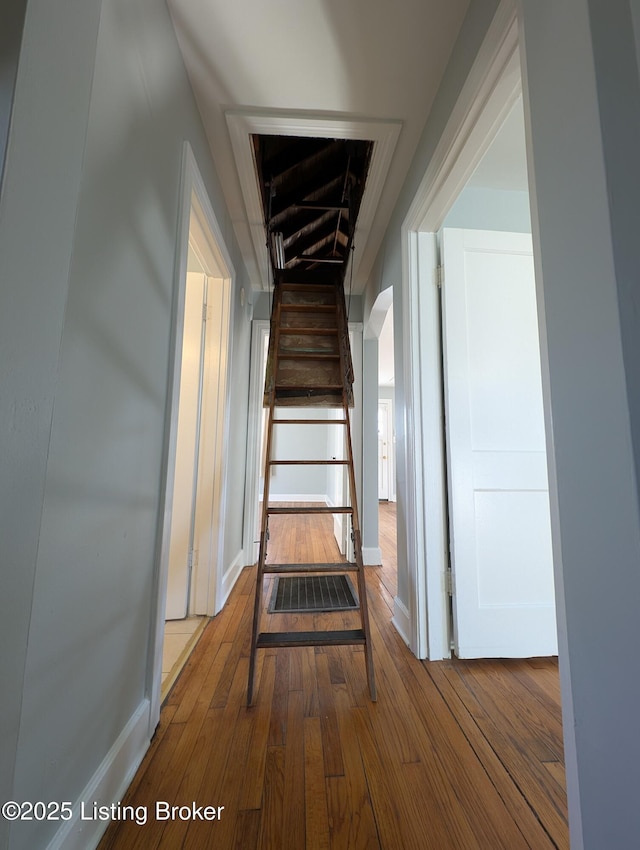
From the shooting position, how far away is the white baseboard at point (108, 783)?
2.41ft

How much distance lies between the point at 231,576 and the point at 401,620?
1.23 m

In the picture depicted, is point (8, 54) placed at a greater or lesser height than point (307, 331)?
lesser

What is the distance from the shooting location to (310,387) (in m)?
1.86

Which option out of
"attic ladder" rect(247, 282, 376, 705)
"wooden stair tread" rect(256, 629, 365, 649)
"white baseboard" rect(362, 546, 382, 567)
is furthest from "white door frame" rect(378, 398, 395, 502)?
"wooden stair tread" rect(256, 629, 365, 649)

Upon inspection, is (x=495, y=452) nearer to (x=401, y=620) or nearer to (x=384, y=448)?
(x=401, y=620)

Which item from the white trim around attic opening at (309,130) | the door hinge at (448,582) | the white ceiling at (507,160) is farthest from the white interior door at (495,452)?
the white trim around attic opening at (309,130)

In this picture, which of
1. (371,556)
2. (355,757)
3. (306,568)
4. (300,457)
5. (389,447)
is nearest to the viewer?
(355,757)

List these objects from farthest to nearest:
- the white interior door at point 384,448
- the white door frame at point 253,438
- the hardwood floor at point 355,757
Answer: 1. the white interior door at point 384,448
2. the white door frame at point 253,438
3. the hardwood floor at point 355,757

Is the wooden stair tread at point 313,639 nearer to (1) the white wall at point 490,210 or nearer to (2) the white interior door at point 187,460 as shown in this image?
(2) the white interior door at point 187,460

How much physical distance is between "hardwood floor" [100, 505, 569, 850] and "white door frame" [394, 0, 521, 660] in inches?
9.6

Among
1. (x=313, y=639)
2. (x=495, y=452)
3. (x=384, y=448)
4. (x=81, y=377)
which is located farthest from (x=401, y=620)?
(x=384, y=448)

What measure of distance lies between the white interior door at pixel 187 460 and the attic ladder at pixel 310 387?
0.48 meters

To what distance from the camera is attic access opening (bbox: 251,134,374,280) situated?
6.44 ft

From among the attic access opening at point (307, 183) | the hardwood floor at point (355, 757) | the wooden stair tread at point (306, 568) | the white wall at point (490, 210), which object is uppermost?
the attic access opening at point (307, 183)
